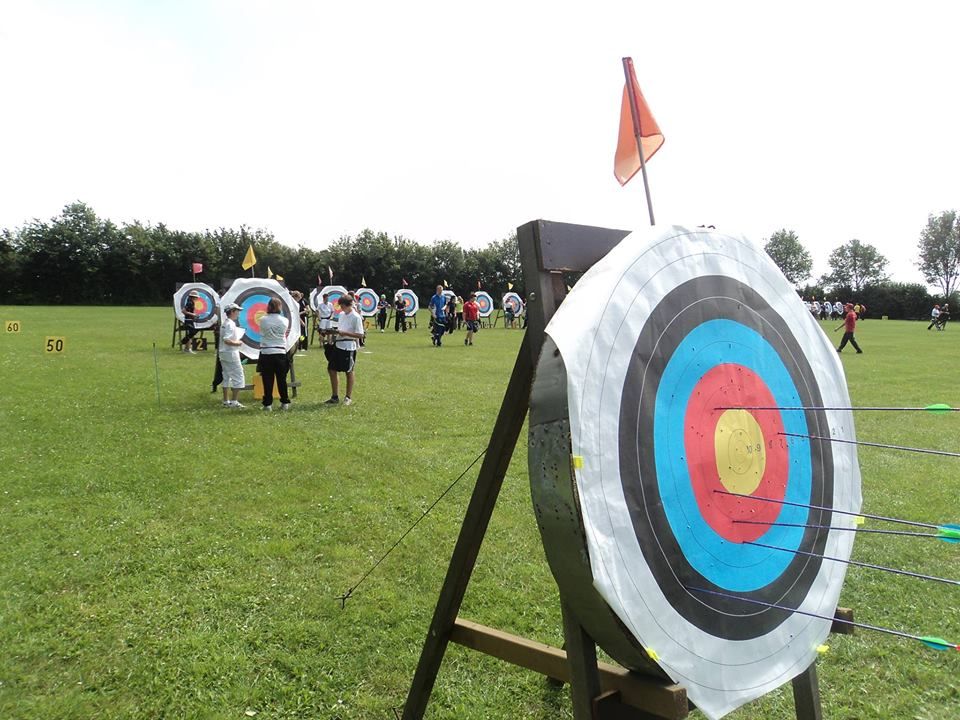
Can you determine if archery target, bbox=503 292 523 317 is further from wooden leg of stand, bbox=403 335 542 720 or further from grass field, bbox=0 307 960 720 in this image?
wooden leg of stand, bbox=403 335 542 720

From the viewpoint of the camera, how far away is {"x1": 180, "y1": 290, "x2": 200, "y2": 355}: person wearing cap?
61.1 ft

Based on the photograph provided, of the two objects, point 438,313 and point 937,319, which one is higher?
point 937,319

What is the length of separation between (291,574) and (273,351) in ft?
20.0

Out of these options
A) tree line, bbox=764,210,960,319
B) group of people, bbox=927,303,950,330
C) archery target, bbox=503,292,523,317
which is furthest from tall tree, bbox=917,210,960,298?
archery target, bbox=503,292,523,317

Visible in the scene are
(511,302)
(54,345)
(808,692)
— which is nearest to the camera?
(808,692)

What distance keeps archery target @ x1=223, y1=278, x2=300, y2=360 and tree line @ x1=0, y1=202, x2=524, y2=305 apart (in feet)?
129

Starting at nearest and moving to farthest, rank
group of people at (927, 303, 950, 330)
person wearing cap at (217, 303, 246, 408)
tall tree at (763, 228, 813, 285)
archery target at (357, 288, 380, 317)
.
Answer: person wearing cap at (217, 303, 246, 408)
archery target at (357, 288, 380, 317)
group of people at (927, 303, 950, 330)
tall tree at (763, 228, 813, 285)

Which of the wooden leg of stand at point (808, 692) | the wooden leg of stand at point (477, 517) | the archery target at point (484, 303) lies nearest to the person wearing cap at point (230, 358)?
the wooden leg of stand at point (477, 517)

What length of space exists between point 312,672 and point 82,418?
7923mm

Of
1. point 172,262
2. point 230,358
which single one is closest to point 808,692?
point 230,358

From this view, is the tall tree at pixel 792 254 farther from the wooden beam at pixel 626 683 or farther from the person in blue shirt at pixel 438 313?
the wooden beam at pixel 626 683

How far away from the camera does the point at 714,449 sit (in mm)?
1993

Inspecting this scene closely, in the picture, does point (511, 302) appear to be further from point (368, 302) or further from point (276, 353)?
point (276, 353)

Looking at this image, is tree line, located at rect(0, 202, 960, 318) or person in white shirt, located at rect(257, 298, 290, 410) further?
tree line, located at rect(0, 202, 960, 318)
